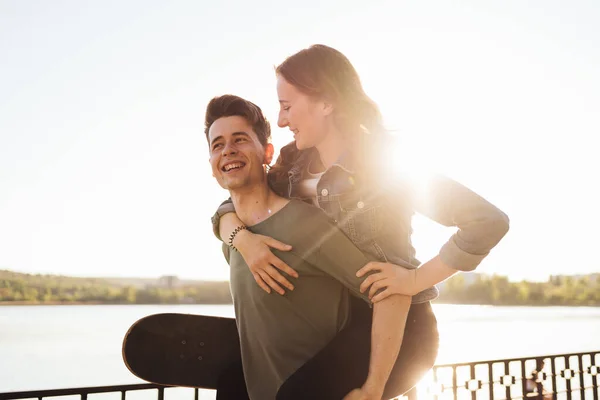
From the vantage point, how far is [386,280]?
4.99ft

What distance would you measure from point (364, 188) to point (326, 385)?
0.58 m

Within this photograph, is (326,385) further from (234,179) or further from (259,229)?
(234,179)

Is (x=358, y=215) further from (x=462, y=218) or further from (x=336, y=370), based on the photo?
(x=336, y=370)

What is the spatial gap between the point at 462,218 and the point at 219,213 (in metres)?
0.84

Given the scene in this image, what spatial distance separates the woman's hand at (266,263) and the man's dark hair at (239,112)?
381mm

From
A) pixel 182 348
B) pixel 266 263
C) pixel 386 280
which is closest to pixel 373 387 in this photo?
pixel 386 280

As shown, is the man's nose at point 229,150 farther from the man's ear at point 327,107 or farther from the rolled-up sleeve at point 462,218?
the rolled-up sleeve at point 462,218

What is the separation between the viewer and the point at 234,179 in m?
1.73

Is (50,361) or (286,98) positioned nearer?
(286,98)

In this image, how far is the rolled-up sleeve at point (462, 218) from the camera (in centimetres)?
148

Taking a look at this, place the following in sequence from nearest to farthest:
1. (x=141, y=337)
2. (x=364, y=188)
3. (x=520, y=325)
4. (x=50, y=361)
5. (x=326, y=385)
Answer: (x=326, y=385)
(x=364, y=188)
(x=141, y=337)
(x=50, y=361)
(x=520, y=325)

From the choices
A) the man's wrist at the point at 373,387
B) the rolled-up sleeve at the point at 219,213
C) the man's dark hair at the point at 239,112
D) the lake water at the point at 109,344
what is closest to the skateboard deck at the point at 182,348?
the rolled-up sleeve at the point at 219,213

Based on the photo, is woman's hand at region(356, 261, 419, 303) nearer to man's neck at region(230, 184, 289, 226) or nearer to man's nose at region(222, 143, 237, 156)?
man's neck at region(230, 184, 289, 226)

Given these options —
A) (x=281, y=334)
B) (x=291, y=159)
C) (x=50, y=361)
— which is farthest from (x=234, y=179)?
(x=50, y=361)
